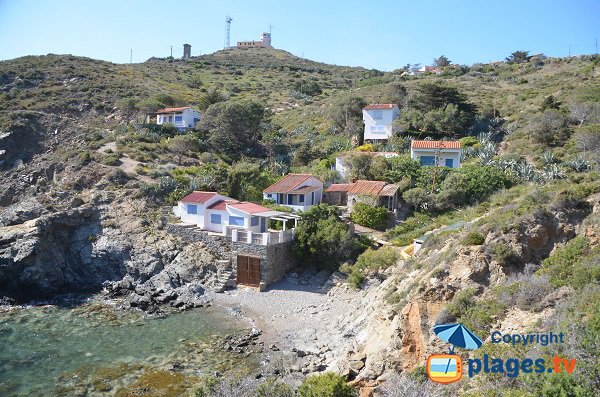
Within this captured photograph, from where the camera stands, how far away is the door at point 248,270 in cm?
2894

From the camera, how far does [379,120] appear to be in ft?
163

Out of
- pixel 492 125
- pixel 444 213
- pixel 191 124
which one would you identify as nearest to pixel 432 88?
pixel 492 125

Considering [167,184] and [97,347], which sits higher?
[167,184]

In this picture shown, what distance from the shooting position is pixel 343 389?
12.7 m

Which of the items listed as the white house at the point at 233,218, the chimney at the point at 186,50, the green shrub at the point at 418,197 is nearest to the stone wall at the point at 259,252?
the white house at the point at 233,218

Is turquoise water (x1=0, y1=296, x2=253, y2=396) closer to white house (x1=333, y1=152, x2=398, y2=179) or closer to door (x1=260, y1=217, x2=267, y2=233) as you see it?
door (x1=260, y1=217, x2=267, y2=233)

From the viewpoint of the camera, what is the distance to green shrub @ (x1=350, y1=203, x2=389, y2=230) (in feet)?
106

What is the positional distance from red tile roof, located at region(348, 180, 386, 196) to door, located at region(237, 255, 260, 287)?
33.6 feet

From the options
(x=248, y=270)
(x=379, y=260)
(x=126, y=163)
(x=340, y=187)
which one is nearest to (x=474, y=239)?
(x=379, y=260)

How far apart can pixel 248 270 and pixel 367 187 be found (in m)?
11.7

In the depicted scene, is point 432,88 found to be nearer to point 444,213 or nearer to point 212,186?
point 444,213

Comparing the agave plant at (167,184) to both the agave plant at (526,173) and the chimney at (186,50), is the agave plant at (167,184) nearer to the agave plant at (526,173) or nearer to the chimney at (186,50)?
the agave plant at (526,173)

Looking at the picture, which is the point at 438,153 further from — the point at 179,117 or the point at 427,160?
the point at 179,117

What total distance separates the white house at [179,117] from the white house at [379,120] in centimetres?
2185
